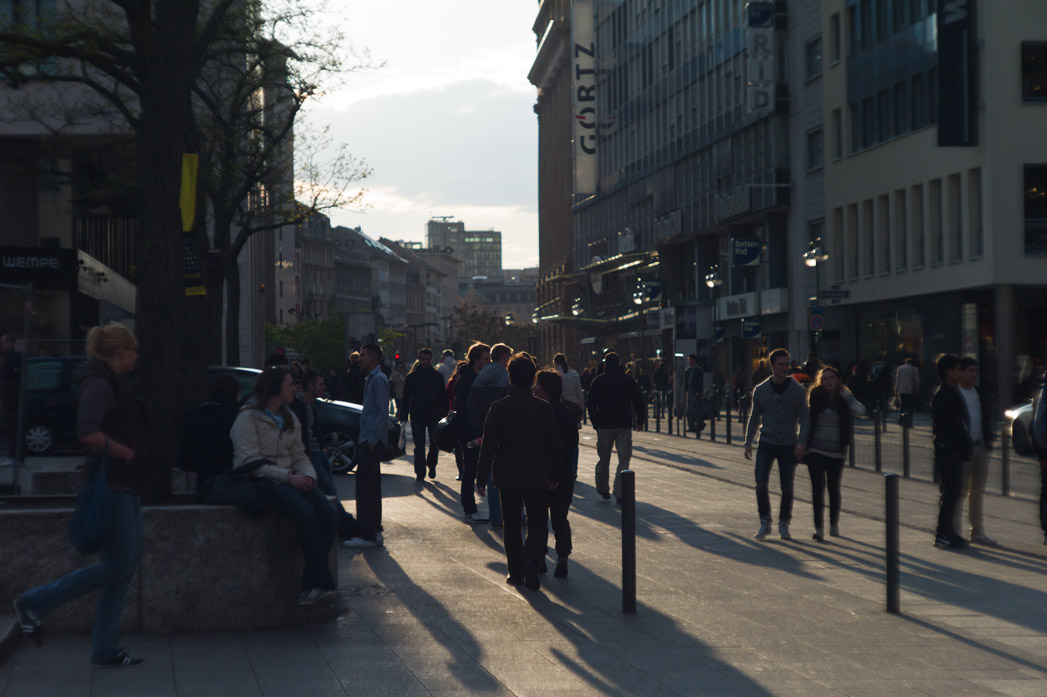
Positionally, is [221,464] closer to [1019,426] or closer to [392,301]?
[1019,426]

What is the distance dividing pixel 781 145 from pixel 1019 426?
93.1 feet

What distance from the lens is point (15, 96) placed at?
4094 centimetres

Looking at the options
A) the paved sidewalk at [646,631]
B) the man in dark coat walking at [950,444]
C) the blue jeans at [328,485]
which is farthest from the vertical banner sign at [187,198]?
the man in dark coat walking at [950,444]

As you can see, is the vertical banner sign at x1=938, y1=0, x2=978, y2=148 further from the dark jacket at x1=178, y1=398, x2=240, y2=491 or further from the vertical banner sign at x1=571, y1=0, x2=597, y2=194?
the vertical banner sign at x1=571, y1=0, x2=597, y2=194

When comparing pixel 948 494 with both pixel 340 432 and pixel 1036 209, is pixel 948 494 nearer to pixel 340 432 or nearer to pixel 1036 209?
pixel 340 432

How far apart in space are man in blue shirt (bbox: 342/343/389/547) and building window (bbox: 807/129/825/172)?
37.3 meters

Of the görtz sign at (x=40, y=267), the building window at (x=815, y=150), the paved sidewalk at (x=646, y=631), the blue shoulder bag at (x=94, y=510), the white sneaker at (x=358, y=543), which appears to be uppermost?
the building window at (x=815, y=150)

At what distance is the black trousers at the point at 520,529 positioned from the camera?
1057cm

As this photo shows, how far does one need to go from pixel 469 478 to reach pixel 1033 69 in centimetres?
2713

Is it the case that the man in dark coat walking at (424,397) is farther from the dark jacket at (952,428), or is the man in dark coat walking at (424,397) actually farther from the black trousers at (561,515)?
the black trousers at (561,515)

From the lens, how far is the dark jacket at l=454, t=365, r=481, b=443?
15.6 m

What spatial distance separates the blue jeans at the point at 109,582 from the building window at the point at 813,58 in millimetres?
44363

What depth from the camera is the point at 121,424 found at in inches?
292

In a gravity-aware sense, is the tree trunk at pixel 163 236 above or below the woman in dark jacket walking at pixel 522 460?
above
